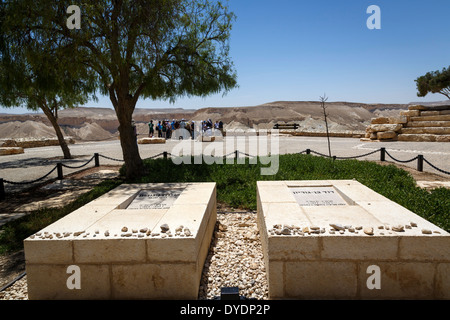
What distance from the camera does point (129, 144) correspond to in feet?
31.5

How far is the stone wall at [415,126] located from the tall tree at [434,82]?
13729mm

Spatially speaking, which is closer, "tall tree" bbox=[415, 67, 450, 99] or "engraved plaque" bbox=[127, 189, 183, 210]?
"engraved plaque" bbox=[127, 189, 183, 210]

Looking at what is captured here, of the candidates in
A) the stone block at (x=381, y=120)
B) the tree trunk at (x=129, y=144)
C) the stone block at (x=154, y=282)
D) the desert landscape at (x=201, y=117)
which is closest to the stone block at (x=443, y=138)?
the stone block at (x=381, y=120)

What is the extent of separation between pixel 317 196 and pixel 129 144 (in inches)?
253

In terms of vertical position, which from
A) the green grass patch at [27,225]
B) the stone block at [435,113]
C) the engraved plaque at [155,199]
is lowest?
the green grass patch at [27,225]

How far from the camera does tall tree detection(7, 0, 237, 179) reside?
25.4 ft

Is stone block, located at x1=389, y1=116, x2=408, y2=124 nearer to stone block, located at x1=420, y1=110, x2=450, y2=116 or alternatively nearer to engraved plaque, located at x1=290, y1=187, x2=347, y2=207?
stone block, located at x1=420, y1=110, x2=450, y2=116

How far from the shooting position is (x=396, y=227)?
336 cm

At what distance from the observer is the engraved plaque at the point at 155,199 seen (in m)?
4.77

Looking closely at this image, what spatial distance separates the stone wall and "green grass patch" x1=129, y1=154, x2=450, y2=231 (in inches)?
494

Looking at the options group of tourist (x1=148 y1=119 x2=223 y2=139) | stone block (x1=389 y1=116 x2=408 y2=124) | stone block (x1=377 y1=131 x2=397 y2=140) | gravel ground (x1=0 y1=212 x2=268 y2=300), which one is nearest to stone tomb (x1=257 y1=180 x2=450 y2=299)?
gravel ground (x1=0 y1=212 x2=268 y2=300)

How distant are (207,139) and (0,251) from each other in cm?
1739

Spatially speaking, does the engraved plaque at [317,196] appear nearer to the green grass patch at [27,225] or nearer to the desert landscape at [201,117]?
the green grass patch at [27,225]
